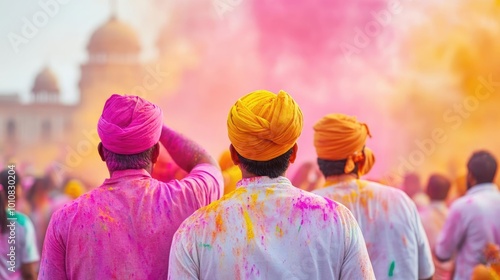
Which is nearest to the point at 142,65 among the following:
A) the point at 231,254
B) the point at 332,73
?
the point at 332,73

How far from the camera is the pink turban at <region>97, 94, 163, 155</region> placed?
281 cm

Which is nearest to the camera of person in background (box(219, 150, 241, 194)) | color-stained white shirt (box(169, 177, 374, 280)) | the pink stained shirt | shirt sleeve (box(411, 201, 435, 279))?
color-stained white shirt (box(169, 177, 374, 280))

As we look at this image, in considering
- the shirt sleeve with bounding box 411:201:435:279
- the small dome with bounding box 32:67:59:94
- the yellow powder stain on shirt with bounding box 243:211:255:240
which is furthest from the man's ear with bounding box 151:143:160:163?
the small dome with bounding box 32:67:59:94

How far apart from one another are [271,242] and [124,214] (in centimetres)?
55

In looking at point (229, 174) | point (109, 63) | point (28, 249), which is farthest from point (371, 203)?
point (109, 63)

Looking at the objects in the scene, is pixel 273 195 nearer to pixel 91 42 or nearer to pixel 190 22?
pixel 190 22

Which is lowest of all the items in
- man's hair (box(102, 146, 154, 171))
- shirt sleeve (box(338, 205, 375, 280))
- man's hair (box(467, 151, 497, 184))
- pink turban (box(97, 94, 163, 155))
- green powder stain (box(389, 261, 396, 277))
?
green powder stain (box(389, 261, 396, 277))

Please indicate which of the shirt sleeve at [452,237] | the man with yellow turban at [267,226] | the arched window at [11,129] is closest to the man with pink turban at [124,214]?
the man with yellow turban at [267,226]

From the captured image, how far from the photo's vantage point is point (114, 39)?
2164 cm

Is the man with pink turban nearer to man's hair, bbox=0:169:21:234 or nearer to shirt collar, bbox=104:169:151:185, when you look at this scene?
shirt collar, bbox=104:169:151:185

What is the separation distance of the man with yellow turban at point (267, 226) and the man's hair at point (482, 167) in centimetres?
294

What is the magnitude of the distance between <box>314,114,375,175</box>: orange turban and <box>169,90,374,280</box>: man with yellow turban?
132 cm

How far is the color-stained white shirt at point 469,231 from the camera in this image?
16.7 feet

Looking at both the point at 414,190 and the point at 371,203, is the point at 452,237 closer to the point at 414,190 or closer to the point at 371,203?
the point at 371,203
